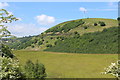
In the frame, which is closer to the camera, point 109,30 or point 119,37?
point 119,37

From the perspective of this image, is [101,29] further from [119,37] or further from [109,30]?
[119,37]

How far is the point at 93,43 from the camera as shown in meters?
122

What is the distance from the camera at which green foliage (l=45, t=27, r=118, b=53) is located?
112 meters

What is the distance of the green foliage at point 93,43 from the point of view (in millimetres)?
111562

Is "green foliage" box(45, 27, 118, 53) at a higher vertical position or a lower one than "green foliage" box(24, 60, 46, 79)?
higher

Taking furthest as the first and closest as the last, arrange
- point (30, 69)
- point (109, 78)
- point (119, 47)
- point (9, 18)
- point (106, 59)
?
1. point (119, 47)
2. point (106, 59)
3. point (109, 78)
4. point (30, 69)
5. point (9, 18)

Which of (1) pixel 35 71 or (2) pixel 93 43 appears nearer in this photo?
(1) pixel 35 71

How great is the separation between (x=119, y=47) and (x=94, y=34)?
27.4 metres

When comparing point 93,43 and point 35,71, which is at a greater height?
point 93,43

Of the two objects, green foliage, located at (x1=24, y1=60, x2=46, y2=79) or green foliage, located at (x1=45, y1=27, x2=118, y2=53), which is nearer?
green foliage, located at (x1=24, y1=60, x2=46, y2=79)

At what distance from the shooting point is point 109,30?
437ft

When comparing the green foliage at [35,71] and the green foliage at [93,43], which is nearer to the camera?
the green foliage at [35,71]

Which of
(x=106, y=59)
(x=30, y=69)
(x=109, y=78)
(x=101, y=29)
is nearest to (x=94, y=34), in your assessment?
(x=101, y=29)

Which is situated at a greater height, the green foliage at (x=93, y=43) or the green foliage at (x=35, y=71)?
the green foliage at (x=93, y=43)
